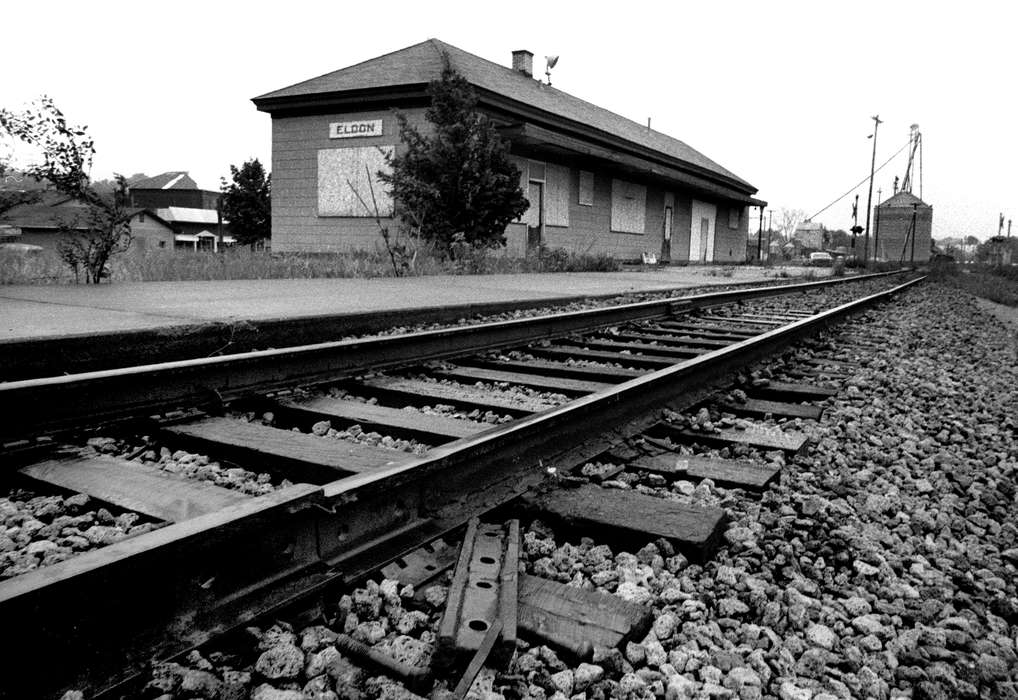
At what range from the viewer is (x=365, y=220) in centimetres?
1905

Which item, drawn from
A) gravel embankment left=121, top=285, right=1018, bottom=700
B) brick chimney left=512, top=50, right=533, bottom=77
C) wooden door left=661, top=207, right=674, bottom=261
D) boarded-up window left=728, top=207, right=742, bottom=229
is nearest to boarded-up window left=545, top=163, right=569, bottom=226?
brick chimney left=512, top=50, right=533, bottom=77

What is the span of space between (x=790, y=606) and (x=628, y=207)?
2497 centimetres

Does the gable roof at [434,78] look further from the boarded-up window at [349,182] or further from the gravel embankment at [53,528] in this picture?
the gravel embankment at [53,528]

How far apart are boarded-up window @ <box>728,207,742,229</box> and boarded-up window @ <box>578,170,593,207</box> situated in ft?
52.9

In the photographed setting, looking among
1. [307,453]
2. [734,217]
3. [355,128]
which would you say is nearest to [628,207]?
[355,128]

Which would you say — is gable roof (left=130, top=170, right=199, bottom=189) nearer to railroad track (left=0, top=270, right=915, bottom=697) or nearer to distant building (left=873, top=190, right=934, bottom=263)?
distant building (left=873, top=190, right=934, bottom=263)

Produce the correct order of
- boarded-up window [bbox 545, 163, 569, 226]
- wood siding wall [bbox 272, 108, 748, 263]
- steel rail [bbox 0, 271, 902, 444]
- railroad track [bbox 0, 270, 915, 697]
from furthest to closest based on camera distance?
boarded-up window [bbox 545, 163, 569, 226] < wood siding wall [bbox 272, 108, 748, 263] < steel rail [bbox 0, 271, 902, 444] < railroad track [bbox 0, 270, 915, 697]

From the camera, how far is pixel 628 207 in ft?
85.2

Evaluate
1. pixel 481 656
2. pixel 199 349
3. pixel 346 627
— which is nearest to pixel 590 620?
pixel 481 656

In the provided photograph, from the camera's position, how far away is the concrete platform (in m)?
4.62

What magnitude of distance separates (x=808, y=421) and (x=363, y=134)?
16.9 meters

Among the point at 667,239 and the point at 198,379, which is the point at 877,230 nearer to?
the point at 667,239

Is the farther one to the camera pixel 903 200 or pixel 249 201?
pixel 903 200

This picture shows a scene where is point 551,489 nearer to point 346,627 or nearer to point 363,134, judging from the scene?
point 346,627
